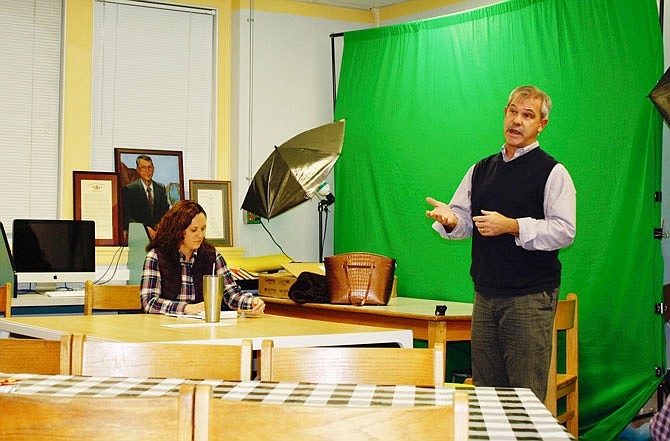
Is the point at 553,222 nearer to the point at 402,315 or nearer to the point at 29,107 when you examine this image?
the point at 402,315

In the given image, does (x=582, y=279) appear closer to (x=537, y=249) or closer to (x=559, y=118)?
(x=559, y=118)

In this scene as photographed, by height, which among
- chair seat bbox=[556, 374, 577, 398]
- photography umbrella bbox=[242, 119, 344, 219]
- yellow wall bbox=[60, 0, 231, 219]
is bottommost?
chair seat bbox=[556, 374, 577, 398]

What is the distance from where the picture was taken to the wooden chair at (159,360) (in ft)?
6.26

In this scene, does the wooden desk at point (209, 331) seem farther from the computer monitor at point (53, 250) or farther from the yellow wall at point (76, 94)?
the yellow wall at point (76, 94)

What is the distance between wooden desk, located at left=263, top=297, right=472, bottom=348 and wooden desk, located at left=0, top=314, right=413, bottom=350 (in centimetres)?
97

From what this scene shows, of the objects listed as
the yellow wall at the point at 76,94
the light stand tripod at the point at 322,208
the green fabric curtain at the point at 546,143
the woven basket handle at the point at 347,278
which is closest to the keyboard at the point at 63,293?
the yellow wall at the point at 76,94

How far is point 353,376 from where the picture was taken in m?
1.97

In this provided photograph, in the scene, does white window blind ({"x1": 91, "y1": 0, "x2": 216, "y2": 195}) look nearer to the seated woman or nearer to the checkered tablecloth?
the seated woman

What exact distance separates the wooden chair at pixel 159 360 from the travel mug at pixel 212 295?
111cm

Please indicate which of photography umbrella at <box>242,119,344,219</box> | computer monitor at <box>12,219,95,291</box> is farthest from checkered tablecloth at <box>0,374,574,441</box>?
photography umbrella at <box>242,119,344,219</box>

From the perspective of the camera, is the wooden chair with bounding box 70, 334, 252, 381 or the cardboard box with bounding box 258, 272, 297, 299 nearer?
the wooden chair with bounding box 70, 334, 252, 381

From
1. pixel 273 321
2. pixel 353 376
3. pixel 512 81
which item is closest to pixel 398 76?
pixel 512 81

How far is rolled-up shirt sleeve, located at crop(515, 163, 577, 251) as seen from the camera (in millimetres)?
2756

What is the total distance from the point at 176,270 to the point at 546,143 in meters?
2.14
